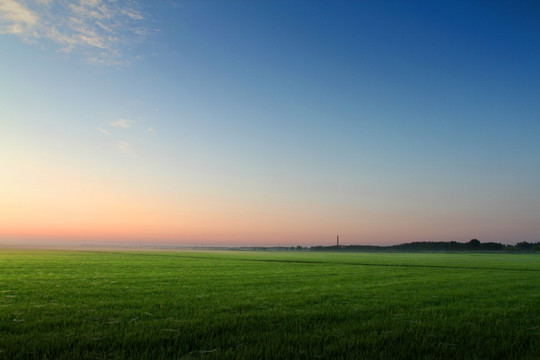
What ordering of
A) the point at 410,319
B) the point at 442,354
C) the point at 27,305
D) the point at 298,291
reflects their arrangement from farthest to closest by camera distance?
the point at 298,291
the point at 27,305
the point at 410,319
the point at 442,354

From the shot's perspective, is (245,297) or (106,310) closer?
(106,310)

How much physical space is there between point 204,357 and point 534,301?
13.0 metres

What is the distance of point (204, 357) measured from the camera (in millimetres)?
5828

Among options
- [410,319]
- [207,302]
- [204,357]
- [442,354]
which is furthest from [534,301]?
[204,357]

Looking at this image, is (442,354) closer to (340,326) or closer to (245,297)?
(340,326)

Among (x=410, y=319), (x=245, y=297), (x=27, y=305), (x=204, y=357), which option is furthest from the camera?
(x=245, y=297)

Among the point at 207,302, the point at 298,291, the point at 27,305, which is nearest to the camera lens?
the point at 27,305

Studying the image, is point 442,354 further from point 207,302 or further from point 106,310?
point 106,310

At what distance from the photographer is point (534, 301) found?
13227 millimetres

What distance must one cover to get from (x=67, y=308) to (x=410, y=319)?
355 inches

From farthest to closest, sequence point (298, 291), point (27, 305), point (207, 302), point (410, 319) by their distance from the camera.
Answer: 1. point (298, 291)
2. point (207, 302)
3. point (27, 305)
4. point (410, 319)

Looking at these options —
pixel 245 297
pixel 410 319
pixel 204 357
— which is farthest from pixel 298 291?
pixel 204 357

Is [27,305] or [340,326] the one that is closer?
[340,326]

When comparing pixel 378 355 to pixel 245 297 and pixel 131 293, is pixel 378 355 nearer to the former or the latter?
pixel 245 297
